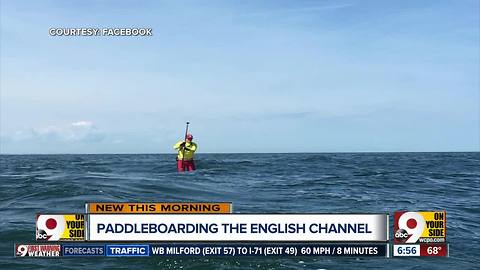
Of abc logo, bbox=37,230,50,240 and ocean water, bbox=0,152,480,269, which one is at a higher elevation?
abc logo, bbox=37,230,50,240

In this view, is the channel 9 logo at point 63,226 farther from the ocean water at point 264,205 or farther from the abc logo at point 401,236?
the abc logo at point 401,236

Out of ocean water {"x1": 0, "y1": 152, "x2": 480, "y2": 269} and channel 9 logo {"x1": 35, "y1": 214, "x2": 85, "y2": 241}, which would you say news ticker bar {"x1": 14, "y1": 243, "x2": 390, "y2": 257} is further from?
ocean water {"x1": 0, "y1": 152, "x2": 480, "y2": 269}

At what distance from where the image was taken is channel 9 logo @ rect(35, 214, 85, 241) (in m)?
7.79

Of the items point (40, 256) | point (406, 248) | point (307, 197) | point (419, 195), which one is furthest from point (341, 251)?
point (419, 195)

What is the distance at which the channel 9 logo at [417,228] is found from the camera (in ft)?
24.8

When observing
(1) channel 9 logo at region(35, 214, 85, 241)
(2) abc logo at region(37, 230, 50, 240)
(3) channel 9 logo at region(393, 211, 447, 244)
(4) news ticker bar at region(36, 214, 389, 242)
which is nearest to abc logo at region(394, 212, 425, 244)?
(3) channel 9 logo at region(393, 211, 447, 244)

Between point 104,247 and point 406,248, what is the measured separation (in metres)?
5.43

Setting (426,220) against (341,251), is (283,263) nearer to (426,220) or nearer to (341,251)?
(341,251)

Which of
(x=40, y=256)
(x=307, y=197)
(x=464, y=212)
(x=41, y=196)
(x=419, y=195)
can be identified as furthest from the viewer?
(x=419, y=195)

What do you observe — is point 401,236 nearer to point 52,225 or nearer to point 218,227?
point 218,227

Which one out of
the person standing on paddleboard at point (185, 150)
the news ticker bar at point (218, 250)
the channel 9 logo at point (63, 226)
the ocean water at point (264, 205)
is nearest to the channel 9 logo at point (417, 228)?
the news ticker bar at point (218, 250)

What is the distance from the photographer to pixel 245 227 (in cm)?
776

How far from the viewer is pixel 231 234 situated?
780cm

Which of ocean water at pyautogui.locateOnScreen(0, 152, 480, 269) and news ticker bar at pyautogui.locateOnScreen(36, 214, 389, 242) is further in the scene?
ocean water at pyautogui.locateOnScreen(0, 152, 480, 269)
